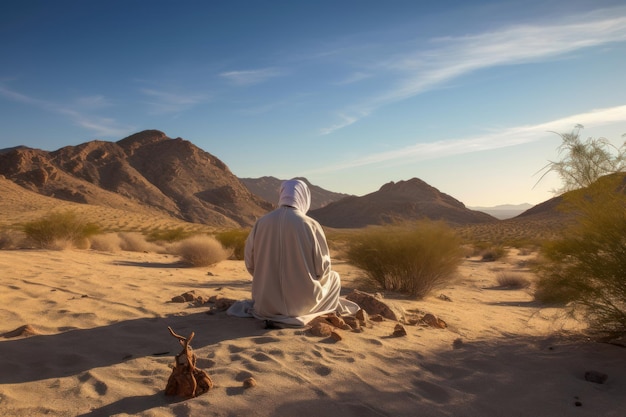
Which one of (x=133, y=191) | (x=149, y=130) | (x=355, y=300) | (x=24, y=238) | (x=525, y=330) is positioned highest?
(x=149, y=130)

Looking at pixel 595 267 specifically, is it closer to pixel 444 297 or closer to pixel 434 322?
pixel 434 322

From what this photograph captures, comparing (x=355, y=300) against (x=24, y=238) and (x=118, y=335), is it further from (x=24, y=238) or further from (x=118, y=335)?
(x=24, y=238)

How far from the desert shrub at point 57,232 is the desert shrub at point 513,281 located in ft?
39.2

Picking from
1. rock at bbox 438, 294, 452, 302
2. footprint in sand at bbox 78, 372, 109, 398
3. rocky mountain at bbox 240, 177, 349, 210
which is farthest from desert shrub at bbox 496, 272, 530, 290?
rocky mountain at bbox 240, 177, 349, 210

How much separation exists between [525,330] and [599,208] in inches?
80.3

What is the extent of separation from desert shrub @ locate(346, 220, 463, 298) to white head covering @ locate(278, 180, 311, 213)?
153 inches

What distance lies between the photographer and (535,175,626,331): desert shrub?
5.21 metres

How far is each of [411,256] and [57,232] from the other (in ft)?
33.2

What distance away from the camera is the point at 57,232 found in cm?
1377

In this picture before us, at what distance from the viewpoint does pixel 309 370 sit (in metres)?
4.31

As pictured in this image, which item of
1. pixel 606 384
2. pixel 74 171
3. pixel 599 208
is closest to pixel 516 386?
pixel 606 384

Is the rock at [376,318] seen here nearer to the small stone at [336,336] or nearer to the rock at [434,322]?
the rock at [434,322]

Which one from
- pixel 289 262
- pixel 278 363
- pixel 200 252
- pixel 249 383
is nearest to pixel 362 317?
pixel 289 262

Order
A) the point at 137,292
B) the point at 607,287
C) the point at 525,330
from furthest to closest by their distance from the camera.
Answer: the point at 137,292, the point at 525,330, the point at 607,287
